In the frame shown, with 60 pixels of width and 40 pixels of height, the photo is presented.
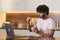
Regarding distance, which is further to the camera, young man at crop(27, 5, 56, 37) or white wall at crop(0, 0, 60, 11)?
white wall at crop(0, 0, 60, 11)

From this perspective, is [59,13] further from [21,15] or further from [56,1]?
[21,15]

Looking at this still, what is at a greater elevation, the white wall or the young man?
the white wall

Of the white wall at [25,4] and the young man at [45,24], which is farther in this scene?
the white wall at [25,4]

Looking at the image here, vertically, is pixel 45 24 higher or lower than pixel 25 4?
lower

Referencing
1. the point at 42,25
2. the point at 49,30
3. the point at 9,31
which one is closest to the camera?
the point at 9,31

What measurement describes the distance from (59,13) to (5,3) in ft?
3.79

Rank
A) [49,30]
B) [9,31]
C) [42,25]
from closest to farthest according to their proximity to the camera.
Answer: [9,31] < [49,30] < [42,25]

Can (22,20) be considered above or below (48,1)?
below

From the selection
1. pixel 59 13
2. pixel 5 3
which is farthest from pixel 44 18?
pixel 5 3

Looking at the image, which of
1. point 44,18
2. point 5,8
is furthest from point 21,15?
point 44,18

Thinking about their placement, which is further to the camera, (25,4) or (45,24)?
(25,4)

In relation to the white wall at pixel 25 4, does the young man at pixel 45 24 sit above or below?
below

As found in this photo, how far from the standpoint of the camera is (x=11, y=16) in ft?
14.0

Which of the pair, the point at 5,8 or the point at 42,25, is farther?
the point at 5,8
